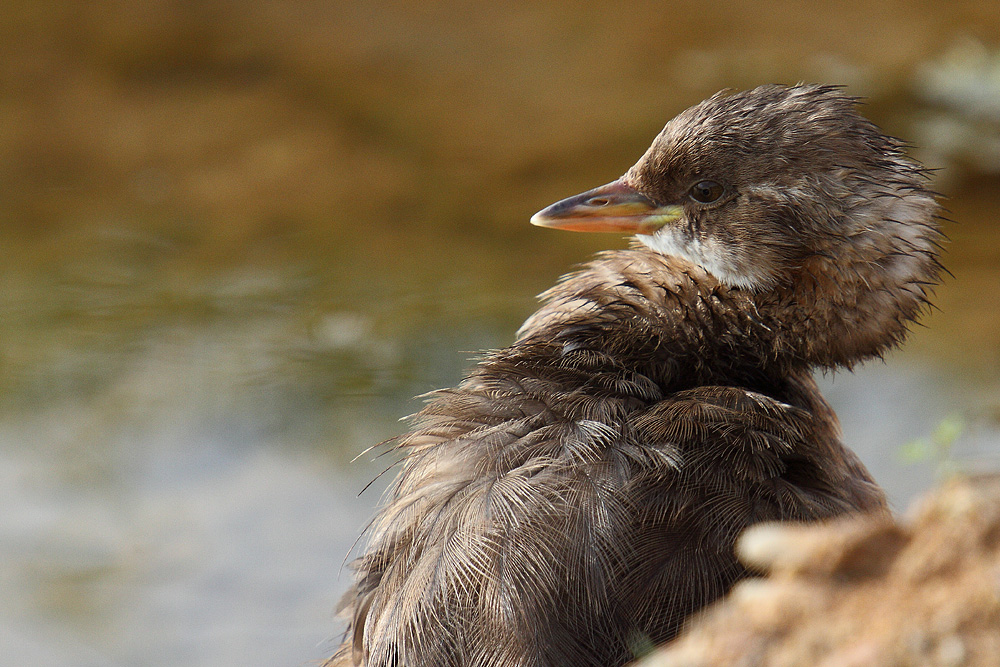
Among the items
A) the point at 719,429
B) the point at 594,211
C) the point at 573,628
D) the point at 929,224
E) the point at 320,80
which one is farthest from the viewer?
the point at 320,80

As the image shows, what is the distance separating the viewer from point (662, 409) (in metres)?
2.25

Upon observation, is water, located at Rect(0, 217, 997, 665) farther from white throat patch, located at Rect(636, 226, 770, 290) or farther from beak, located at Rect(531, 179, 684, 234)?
white throat patch, located at Rect(636, 226, 770, 290)

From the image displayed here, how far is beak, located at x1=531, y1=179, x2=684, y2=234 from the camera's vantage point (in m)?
2.77

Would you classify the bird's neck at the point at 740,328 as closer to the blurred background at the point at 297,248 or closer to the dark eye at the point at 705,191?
the dark eye at the point at 705,191

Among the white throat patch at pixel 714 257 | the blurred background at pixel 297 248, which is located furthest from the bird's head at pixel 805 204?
the blurred background at pixel 297 248

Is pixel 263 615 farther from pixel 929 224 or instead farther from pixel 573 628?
pixel 929 224

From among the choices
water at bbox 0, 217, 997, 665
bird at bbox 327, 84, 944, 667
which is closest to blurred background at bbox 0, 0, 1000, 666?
water at bbox 0, 217, 997, 665

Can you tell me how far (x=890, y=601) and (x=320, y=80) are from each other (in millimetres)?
5737

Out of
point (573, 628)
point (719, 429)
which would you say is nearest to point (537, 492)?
point (573, 628)

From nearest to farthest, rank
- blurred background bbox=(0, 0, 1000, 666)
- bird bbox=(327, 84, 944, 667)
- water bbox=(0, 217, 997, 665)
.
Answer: bird bbox=(327, 84, 944, 667), water bbox=(0, 217, 997, 665), blurred background bbox=(0, 0, 1000, 666)

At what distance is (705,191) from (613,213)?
0.26 meters

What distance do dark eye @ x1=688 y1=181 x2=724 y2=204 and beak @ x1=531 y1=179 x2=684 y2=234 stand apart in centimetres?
5

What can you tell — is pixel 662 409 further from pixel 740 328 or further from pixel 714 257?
pixel 714 257

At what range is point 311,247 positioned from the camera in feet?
17.9
